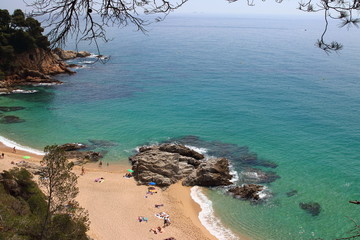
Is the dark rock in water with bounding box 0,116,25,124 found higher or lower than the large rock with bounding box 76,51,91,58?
lower

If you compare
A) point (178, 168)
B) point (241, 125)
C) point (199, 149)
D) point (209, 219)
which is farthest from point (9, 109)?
point (209, 219)

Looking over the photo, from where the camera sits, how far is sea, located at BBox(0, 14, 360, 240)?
26484 mm

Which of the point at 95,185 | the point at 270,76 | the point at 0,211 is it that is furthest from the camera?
the point at 270,76

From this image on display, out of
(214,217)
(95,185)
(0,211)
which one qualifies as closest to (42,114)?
(95,185)

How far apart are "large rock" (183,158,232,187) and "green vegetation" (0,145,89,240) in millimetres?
14104

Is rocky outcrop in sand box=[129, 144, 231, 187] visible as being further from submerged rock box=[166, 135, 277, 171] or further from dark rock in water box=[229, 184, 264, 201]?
submerged rock box=[166, 135, 277, 171]

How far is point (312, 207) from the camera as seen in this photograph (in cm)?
2669

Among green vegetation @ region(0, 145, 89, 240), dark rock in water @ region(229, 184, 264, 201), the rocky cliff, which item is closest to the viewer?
green vegetation @ region(0, 145, 89, 240)

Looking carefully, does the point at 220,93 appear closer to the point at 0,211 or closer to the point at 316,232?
the point at 316,232

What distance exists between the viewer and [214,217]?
26078 mm

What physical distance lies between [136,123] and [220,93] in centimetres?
1971

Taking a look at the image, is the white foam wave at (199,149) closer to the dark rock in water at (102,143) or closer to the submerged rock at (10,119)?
the dark rock in water at (102,143)

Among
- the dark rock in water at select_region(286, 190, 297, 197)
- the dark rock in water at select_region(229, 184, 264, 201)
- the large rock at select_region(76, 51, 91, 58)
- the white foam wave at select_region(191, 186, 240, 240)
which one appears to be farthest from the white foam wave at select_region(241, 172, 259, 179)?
the large rock at select_region(76, 51, 91, 58)

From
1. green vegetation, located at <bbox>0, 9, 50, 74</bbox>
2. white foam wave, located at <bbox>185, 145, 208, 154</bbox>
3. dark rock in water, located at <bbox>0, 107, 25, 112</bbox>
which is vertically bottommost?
white foam wave, located at <bbox>185, 145, 208, 154</bbox>
